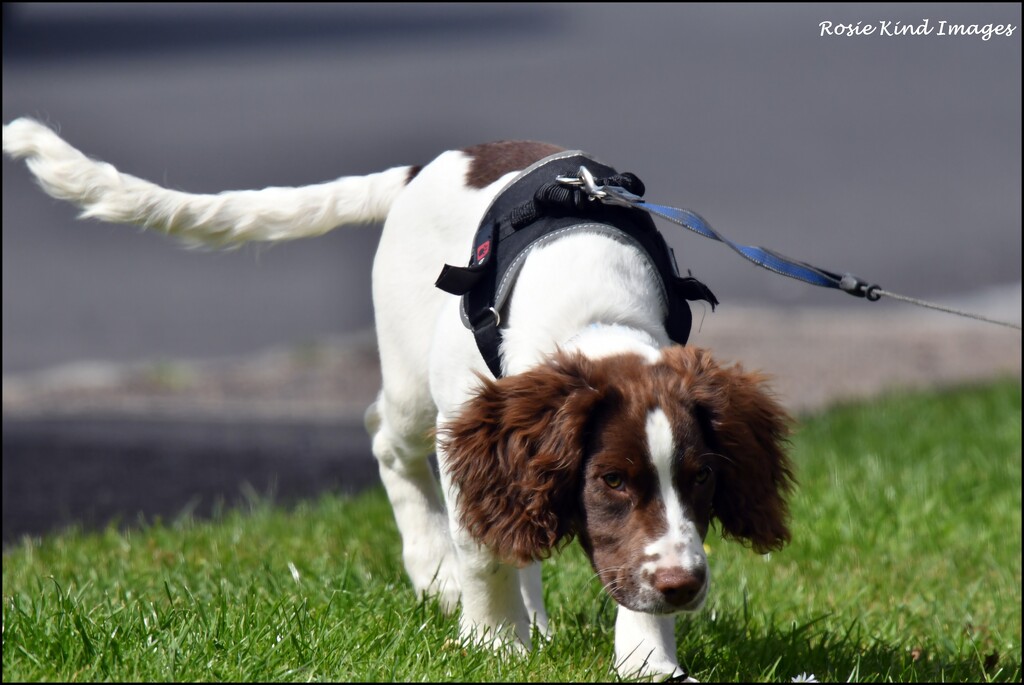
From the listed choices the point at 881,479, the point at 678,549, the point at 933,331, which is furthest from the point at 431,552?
the point at 933,331

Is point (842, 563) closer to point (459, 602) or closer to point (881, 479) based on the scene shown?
point (881, 479)

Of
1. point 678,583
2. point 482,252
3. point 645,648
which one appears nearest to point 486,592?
point 645,648

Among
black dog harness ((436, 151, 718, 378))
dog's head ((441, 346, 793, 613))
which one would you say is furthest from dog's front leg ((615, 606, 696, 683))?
black dog harness ((436, 151, 718, 378))

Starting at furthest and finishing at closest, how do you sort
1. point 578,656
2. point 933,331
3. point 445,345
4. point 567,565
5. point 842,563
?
point 933,331 → point 842,563 → point 567,565 → point 445,345 → point 578,656

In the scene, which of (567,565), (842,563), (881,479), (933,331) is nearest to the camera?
(567,565)

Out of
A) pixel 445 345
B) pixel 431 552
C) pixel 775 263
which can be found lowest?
pixel 431 552

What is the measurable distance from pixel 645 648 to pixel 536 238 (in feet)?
3.48

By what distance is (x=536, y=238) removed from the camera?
11.1ft

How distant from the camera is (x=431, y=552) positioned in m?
3.87

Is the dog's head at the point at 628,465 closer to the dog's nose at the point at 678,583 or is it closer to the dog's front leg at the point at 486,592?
the dog's nose at the point at 678,583

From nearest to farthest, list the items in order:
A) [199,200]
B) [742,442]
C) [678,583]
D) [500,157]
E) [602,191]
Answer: [678,583]
[742,442]
[602,191]
[500,157]
[199,200]

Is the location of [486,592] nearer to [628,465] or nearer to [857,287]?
[628,465]

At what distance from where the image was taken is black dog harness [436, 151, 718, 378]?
332 centimetres

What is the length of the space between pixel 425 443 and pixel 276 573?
0.58 meters
